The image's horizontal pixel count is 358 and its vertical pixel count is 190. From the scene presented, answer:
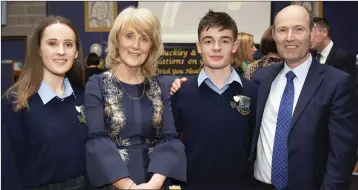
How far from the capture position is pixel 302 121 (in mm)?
2014

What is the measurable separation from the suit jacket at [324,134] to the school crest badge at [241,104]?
0.27 meters

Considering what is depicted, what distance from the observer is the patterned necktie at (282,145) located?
6.81 feet

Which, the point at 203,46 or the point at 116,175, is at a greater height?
the point at 203,46

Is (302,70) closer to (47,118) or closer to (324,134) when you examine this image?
(324,134)

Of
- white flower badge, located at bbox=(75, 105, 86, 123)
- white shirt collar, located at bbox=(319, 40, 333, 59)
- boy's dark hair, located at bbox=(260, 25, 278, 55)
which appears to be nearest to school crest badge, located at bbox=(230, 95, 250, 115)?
white flower badge, located at bbox=(75, 105, 86, 123)

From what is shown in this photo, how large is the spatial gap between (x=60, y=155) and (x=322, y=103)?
4.04 feet

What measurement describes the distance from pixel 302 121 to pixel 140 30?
86 cm

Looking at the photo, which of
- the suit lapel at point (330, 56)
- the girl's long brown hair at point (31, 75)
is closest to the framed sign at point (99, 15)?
the suit lapel at point (330, 56)

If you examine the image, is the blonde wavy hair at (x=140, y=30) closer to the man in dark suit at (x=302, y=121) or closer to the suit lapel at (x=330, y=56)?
the man in dark suit at (x=302, y=121)

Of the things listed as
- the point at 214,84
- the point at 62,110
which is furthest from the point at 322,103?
the point at 62,110

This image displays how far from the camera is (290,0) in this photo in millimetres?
6387

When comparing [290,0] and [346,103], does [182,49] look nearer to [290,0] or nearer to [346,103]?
[290,0]

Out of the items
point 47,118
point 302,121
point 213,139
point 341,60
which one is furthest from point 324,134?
point 341,60

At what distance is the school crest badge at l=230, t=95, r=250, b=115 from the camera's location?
2.20 metres
